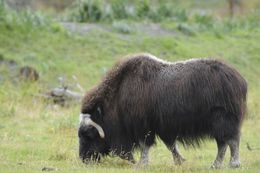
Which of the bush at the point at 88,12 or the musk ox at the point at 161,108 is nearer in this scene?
the musk ox at the point at 161,108

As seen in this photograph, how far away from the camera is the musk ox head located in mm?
8734

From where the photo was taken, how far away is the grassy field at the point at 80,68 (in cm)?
886

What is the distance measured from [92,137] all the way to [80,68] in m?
7.34

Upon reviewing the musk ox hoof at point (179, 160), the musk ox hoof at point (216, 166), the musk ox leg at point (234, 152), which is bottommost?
the musk ox hoof at point (179, 160)

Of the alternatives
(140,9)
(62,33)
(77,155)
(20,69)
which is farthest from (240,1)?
(77,155)

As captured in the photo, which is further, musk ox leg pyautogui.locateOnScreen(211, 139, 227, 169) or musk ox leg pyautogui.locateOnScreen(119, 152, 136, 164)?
musk ox leg pyautogui.locateOnScreen(119, 152, 136, 164)

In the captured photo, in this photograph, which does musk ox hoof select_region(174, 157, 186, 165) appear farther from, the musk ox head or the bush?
the bush

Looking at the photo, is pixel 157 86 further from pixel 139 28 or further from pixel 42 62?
pixel 139 28

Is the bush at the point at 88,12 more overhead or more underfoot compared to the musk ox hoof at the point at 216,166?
more overhead

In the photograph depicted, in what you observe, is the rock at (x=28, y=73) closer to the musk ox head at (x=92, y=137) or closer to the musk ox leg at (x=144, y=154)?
the musk ox head at (x=92, y=137)

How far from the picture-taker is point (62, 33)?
58.1 feet

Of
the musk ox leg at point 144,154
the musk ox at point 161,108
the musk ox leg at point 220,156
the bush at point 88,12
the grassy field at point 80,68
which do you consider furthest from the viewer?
the bush at point 88,12

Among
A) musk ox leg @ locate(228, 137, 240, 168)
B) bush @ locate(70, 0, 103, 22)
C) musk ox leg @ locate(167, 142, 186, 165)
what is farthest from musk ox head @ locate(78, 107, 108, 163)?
bush @ locate(70, 0, 103, 22)

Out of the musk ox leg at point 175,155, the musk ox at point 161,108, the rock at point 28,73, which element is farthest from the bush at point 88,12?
the musk ox leg at point 175,155
